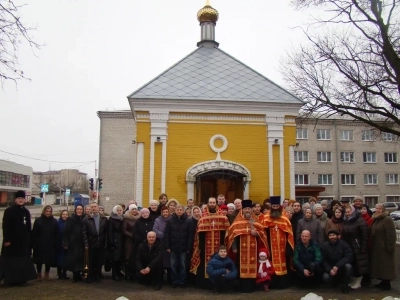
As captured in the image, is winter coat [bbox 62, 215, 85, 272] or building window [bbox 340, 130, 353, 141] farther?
building window [bbox 340, 130, 353, 141]

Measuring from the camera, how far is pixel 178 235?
7.95m

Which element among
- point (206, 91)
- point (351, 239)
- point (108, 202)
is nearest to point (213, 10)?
point (206, 91)

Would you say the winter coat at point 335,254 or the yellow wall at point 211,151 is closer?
the winter coat at point 335,254

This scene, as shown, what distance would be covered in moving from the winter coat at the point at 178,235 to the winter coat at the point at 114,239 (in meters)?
1.17

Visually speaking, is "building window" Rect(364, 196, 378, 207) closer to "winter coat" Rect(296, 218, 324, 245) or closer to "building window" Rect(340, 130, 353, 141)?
"building window" Rect(340, 130, 353, 141)

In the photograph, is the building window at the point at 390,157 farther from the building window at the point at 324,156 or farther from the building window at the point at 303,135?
the building window at the point at 303,135

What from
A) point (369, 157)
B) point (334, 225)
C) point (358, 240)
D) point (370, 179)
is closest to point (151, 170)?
point (334, 225)

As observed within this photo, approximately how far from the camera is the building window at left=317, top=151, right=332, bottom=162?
3753 cm

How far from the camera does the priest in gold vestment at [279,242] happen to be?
777 centimetres

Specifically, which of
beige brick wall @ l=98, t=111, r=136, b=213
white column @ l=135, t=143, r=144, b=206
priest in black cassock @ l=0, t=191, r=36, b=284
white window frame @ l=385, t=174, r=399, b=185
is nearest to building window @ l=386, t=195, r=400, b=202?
white window frame @ l=385, t=174, r=399, b=185

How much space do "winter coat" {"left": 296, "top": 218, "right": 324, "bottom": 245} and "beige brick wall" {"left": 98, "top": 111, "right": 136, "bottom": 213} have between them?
25165mm

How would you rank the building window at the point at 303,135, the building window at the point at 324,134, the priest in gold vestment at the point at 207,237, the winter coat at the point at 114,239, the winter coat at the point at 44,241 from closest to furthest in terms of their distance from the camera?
the priest in gold vestment at the point at 207,237 → the winter coat at the point at 44,241 → the winter coat at the point at 114,239 → the building window at the point at 303,135 → the building window at the point at 324,134

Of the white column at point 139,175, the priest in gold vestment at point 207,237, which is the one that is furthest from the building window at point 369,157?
the priest in gold vestment at point 207,237

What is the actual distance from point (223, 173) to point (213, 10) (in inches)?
339
